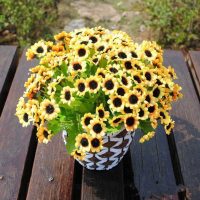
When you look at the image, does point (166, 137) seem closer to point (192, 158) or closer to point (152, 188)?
point (192, 158)

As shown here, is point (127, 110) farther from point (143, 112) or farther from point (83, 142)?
point (83, 142)

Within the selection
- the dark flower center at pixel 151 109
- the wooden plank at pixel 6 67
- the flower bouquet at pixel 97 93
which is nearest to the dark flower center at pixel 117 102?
the flower bouquet at pixel 97 93

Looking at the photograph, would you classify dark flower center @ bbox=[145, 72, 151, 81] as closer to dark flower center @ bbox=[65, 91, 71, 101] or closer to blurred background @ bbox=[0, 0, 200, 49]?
dark flower center @ bbox=[65, 91, 71, 101]

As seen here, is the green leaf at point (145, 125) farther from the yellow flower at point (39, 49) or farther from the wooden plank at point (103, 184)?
the yellow flower at point (39, 49)

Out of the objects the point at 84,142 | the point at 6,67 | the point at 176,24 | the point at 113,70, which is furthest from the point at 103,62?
the point at 176,24

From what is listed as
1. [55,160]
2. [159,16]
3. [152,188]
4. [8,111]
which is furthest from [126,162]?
[159,16]

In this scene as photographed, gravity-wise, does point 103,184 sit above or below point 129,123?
below

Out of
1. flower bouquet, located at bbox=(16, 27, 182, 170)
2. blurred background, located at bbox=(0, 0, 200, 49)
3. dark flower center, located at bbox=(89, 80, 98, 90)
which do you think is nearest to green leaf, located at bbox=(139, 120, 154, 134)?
flower bouquet, located at bbox=(16, 27, 182, 170)
